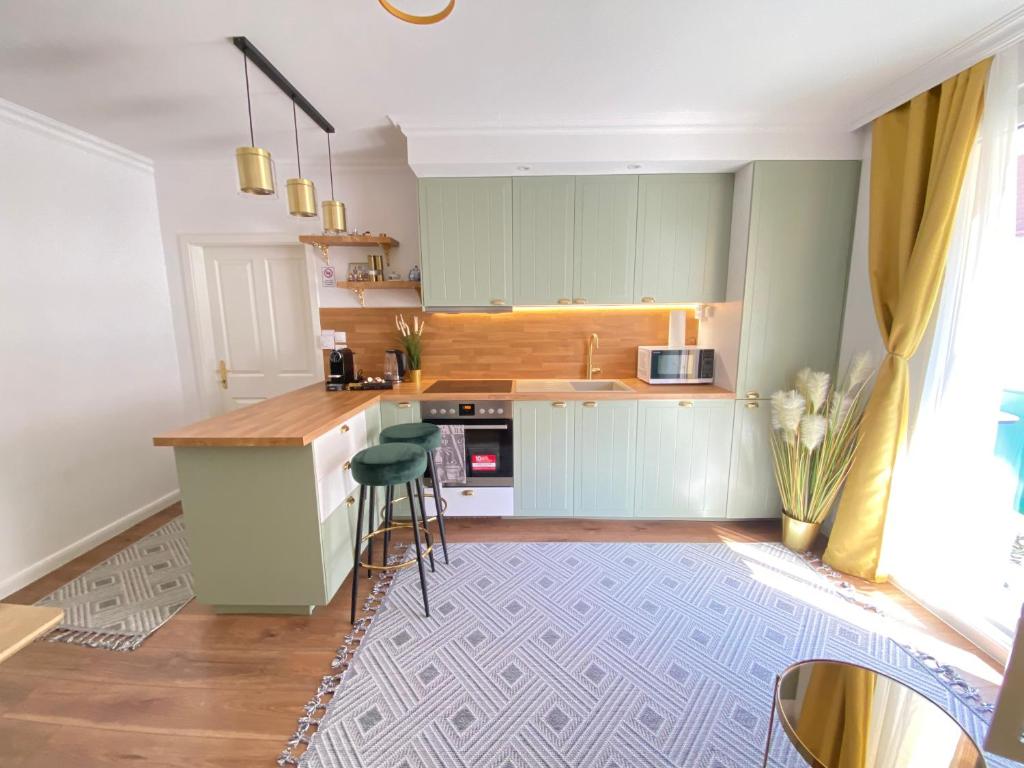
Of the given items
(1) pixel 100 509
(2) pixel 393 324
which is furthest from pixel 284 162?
(1) pixel 100 509

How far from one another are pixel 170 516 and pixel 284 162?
2.79 meters

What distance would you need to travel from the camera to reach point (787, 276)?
2.40m

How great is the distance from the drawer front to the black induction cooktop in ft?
2.23

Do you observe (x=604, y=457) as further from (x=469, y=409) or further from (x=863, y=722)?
(x=863, y=722)

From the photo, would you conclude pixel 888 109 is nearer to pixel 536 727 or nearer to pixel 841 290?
pixel 841 290

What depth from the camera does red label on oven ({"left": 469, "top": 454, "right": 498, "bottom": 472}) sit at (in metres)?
2.68

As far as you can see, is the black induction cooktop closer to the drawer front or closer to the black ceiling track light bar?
the drawer front

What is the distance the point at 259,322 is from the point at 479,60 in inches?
102

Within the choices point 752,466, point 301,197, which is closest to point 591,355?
point 752,466

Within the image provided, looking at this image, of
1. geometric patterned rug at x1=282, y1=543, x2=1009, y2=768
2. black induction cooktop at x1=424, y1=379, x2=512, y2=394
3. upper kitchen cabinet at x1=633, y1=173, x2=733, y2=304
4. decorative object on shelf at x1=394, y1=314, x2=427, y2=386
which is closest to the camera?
geometric patterned rug at x1=282, y1=543, x2=1009, y2=768

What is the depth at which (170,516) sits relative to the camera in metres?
2.92

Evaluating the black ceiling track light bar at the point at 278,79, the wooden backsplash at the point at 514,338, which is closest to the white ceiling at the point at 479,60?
the black ceiling track light bar at the point at 278,79

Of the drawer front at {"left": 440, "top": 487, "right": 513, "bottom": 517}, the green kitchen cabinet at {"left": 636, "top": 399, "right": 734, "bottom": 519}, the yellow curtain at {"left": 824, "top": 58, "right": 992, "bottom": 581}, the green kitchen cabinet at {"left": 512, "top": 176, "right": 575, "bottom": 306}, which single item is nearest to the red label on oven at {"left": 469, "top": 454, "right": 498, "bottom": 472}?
the drawer front at {"left": 440, "top": 487, "right": 513, "bottom": 517}

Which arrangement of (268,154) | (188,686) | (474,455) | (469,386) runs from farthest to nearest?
(469,386)
(474,455)
(268,154)
(188,686)
